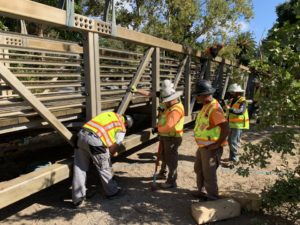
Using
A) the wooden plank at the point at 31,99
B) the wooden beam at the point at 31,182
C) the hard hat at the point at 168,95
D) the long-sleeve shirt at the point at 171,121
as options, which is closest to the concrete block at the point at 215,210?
the long-sleeve shirt at the point at 171,121

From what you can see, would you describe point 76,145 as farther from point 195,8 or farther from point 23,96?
point 195,8

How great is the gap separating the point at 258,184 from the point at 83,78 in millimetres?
3259

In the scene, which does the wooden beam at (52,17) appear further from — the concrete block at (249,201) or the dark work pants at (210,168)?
the concrete block at (249,201)

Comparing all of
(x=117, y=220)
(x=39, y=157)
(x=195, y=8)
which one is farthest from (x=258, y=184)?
(x=195, y=8)

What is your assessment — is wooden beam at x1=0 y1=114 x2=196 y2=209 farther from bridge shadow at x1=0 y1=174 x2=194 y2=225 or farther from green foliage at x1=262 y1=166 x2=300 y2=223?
green foliage at x1=262 y1=166 x2=300 y2=223

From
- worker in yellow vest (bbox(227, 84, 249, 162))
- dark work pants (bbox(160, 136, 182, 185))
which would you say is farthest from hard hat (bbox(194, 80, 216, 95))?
worker in yellow vest (bbox(227, 84, 249, 162))

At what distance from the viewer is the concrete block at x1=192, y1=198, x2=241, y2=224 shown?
3976 millimetres

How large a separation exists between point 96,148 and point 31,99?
109 cm

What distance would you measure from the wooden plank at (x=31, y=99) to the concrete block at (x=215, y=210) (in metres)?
2.01

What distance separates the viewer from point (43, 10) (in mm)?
3750

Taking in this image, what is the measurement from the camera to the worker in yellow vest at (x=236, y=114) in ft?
20.2

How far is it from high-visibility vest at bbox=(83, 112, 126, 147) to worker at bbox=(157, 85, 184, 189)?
77 centimetres

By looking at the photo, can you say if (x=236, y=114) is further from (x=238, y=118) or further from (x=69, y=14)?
(x=69, y=14)

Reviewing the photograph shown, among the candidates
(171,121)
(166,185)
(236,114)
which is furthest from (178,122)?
(236,114)
